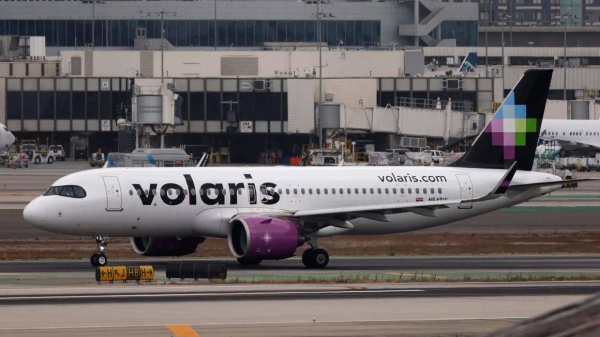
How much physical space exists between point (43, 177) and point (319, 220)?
2311 inches

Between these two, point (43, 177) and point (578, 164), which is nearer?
point (43, 177)

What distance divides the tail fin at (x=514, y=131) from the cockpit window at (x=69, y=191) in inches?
576

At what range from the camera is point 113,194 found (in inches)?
1617

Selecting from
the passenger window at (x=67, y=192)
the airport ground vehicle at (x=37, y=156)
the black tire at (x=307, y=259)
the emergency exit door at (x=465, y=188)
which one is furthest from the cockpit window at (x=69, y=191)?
the airport ground vehicle at (x=37, y=156)

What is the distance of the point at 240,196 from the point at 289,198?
190 cm

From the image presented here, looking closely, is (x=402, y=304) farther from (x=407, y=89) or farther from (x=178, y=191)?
(x=407, y=89)

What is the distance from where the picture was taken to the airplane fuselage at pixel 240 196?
40.9m

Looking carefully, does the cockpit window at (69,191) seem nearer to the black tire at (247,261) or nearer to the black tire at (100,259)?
the black tire at (100,259)

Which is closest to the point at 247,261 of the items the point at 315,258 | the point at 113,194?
the point at 315,258

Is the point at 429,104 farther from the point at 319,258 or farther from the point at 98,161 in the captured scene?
the point at 319,258

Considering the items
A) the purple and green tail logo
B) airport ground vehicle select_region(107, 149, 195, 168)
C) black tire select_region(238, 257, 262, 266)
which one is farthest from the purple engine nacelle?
airport ground vehicle select_region(107, 149, 195, 168)

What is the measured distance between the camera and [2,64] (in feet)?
423

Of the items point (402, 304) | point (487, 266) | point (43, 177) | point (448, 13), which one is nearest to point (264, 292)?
point (402, 304)

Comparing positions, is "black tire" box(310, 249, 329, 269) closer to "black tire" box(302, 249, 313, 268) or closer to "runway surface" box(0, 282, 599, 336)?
"black tire" box(302, 249, 313, 268)
